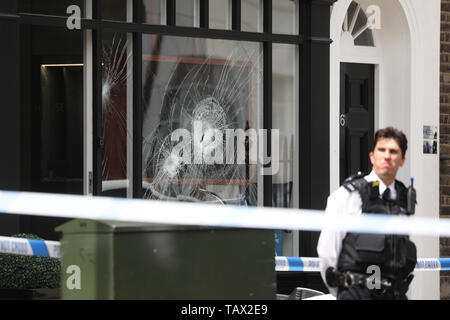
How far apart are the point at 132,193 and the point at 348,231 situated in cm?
388

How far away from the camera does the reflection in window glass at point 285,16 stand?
9156 millimetres

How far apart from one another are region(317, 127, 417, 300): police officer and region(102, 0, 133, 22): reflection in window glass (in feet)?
13.1

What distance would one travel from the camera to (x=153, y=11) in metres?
8.50

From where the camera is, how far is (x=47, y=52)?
8023 mm

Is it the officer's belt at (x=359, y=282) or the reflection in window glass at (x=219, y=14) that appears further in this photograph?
the reflection in window glass at (x=219, y=14)

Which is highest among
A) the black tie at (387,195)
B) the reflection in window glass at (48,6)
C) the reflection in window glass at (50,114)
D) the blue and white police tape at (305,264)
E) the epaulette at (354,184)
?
the reflection in window glass at (48,6)

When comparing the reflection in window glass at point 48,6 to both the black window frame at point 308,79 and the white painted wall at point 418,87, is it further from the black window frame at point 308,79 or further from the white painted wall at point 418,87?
the white painted wall at point 418,87

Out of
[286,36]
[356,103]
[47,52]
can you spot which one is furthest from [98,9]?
[356,103]

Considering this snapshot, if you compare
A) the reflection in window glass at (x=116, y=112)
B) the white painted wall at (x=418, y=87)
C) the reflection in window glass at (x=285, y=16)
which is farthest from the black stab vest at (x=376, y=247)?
the white painted wall at (x=418, y=87)

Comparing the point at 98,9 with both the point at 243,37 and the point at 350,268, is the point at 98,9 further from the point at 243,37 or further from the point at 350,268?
the point at 350,268

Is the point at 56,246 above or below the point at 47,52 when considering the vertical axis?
below

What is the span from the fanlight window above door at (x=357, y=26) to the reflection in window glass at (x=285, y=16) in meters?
0.95
